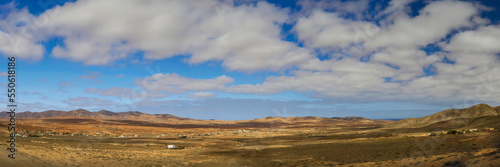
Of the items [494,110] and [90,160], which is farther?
[494,110]

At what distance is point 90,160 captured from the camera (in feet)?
84.3

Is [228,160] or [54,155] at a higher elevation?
[54,155]

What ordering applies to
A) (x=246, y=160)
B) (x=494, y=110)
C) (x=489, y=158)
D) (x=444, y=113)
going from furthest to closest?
(x=444, y=113), (x=494, y=110), (x=246, y=160), (x=489, y=158)

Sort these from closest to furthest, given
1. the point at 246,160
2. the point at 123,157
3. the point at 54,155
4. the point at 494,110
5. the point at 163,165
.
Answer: the point at 54,155, the point at 163,165, the point at 123,157, the point at 246,160, the point at 494,110

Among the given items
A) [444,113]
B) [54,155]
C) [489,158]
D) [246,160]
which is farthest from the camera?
[444,113]

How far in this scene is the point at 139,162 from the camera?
1089 inches

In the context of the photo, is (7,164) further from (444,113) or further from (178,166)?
(444,113)

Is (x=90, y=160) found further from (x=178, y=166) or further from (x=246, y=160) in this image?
(x=246, y=160)

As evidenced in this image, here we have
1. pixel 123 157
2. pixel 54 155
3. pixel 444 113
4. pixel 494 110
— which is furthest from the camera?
pixel 444 113

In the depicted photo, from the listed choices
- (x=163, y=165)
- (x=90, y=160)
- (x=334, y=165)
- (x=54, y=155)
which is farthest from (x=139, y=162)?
(x=334, y=165)

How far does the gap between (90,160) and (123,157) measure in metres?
4.26

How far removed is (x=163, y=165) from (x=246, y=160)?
9.85 m

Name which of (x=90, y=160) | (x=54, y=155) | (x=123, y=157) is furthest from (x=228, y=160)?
(x=54, y=155)

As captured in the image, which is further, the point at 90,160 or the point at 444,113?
the point at 444,113
